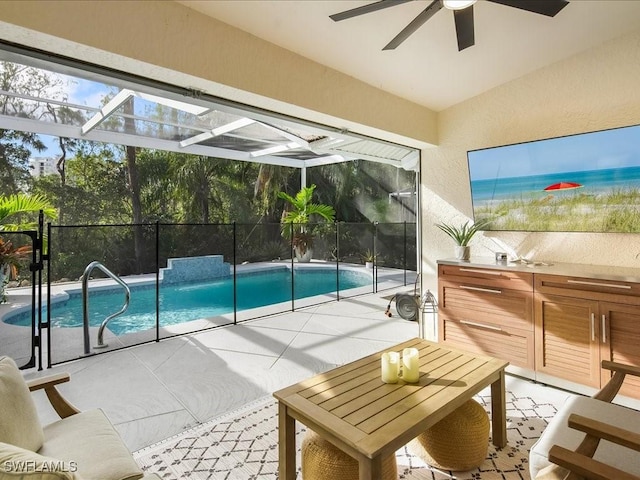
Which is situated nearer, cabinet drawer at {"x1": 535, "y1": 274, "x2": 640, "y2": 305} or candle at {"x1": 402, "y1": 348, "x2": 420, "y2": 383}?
candle at {"x1": 402, "y1": 348, "x2": 420, "y2": 383}

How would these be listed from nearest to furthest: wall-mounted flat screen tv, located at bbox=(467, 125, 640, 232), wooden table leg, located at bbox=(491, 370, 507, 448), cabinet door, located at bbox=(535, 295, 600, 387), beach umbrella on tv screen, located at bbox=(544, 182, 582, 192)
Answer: wooden table leg, located at bbox=(491, 370, 507, 448) → cabinet door, located at bbox=(535, 295, 600, 387) → wall-mounted flat screen tv, located at bbox=(467, 125, 640, 232) → beach umbrella on tv screen, located at bbox=(544, 182, 582, 192)

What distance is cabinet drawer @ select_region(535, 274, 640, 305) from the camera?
2.73m

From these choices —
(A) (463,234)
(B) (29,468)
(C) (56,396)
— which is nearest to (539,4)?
(A) (463,234)

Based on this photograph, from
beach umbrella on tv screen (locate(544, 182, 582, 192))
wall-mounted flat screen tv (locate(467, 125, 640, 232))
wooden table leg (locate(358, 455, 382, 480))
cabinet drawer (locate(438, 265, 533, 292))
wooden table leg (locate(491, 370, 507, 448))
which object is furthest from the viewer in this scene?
beach umbrella on tv screen (locate(544, 182, 582, 192))

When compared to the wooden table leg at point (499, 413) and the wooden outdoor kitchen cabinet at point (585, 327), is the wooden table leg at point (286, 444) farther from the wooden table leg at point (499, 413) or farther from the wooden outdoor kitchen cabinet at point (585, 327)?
the wooden outdoor kitchen cabinet at point (585, 327)

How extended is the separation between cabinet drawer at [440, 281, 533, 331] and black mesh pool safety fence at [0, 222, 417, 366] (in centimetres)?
290

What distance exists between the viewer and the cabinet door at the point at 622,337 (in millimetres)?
2723

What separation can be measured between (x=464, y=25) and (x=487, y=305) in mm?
2571

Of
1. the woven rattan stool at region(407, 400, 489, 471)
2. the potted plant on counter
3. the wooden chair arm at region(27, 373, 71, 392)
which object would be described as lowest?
the woven rattan stool at region(407, 400, 489, 471)

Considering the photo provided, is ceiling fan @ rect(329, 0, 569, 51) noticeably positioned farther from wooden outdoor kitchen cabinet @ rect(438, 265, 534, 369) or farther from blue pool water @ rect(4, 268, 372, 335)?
blue pool water @ rect(4, 268, 372, 335)

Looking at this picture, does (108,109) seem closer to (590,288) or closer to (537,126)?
(537,126)

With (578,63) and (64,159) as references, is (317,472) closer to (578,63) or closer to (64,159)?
(578,63)

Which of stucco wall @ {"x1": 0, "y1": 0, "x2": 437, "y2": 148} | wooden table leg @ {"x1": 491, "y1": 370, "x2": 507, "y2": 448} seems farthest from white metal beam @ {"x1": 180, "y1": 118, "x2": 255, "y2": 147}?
wooden table leg @ {"x1": 491, "y1": 370, "x2": 507, "y2": 448}

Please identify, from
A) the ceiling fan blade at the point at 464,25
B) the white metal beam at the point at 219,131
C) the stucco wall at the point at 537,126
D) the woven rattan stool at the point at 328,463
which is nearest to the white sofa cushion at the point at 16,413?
the woven rattan stool at the point at 328,463
